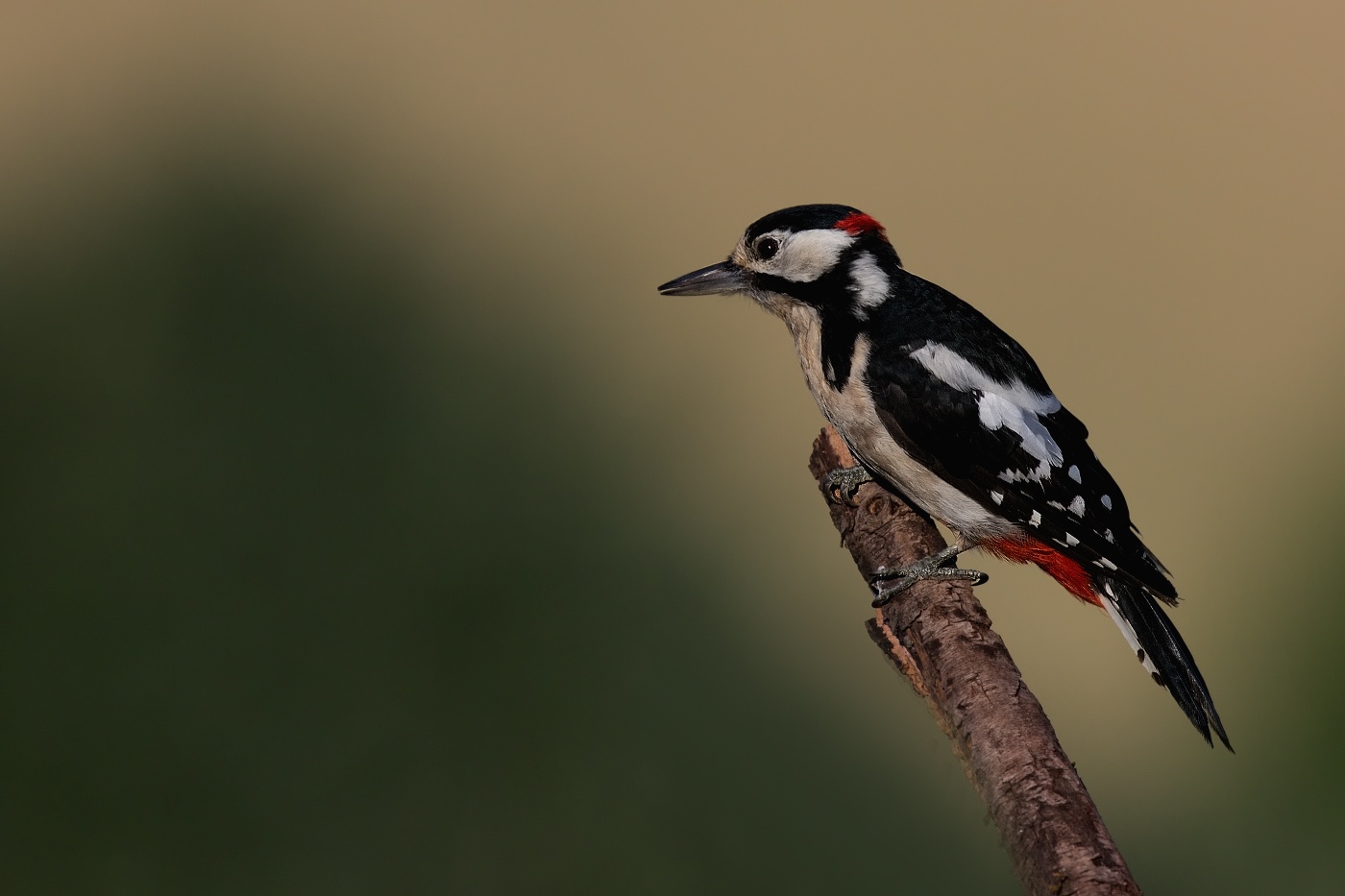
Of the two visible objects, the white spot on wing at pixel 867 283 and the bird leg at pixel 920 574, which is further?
the white spot on wing at pixel 867 283

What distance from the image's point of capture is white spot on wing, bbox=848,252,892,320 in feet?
6.75

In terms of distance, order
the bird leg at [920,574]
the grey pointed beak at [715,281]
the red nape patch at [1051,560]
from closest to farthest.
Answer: the bird leg at [920,574] → the red nape patch at [1051,560] → the grey pointed beak at [715,281]

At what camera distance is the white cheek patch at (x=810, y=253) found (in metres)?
2.10

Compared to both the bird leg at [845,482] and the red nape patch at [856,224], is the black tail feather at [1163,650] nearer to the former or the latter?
the bird leg at [845,482]

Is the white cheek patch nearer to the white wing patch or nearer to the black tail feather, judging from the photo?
the white wing patch

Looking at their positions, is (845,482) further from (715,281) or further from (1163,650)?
(1163,650)

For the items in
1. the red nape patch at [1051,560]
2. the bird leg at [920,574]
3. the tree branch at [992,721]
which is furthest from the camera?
the red nape patch at [1051,560]

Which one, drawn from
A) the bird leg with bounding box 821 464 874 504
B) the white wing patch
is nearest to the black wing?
the white wing patch

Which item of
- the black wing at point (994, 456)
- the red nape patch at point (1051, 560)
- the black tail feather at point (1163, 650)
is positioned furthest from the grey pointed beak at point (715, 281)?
the black tail feather at point (1163, 650)

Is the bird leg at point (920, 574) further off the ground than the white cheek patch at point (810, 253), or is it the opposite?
the white cheek patch at point (810, 253)

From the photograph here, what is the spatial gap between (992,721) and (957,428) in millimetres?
531

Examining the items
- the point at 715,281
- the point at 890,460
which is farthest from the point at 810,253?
the point at 890,460

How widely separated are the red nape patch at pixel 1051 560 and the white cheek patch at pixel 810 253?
52 cm

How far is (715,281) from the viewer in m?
2.21
